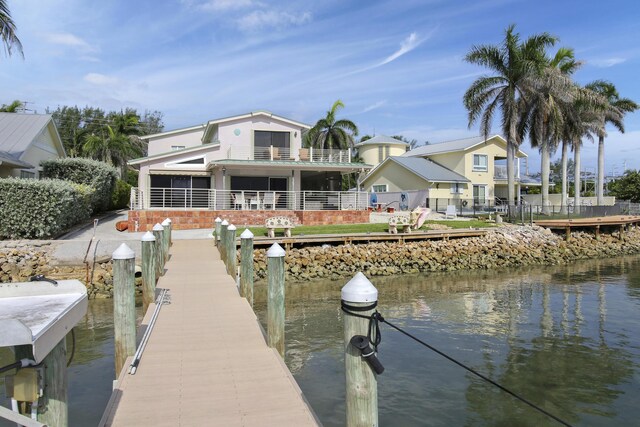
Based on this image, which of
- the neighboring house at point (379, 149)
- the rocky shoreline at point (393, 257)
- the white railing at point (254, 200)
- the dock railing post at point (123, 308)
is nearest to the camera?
the dock railing post at point (123, 308)

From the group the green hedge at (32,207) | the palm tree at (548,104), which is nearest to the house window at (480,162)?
the palm tree at (548,104)

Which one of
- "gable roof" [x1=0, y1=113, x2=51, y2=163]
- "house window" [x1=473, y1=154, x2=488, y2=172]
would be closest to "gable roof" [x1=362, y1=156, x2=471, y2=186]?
"house window" [x1=473, y1=154, x2=488, y2=172]

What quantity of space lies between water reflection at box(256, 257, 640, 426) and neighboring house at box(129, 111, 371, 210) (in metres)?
11.2

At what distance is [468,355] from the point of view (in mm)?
10836

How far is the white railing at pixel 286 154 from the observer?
3033 cm

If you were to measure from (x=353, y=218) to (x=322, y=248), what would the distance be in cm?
728

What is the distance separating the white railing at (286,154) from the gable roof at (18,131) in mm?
10683

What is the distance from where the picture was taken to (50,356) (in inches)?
107

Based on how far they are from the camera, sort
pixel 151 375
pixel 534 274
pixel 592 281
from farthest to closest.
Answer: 1. pixel 534 274
2. pixel 592 281
3. pixel 151 375

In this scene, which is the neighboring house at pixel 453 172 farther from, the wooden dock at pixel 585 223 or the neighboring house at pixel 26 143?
the neighboring house at pixel 26 143

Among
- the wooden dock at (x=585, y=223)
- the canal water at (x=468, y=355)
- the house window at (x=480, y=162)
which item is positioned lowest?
the canal water at (x=468, y=355)

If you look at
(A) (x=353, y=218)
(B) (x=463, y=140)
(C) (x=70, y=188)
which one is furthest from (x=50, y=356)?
(B) (x=463, y=140)

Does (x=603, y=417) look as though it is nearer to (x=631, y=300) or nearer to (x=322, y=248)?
(x=631, y=300)

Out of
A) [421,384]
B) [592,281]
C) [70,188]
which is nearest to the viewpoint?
[421,384]
